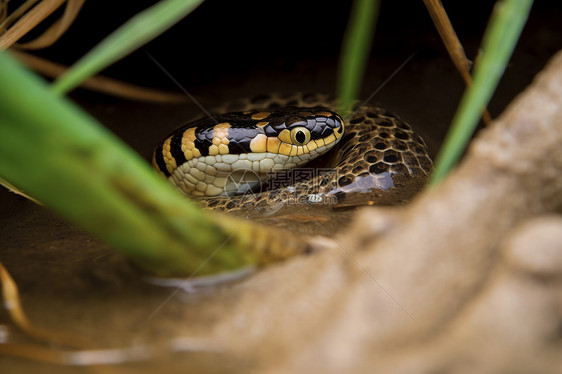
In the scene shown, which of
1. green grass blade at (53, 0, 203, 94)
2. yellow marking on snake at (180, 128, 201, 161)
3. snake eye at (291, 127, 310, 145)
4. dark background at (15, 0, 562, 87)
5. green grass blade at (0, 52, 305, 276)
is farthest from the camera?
dark background at (15, 0, 562, 87)

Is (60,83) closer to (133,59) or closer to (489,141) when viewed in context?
(489,141)

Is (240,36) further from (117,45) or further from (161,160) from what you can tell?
(117,45)

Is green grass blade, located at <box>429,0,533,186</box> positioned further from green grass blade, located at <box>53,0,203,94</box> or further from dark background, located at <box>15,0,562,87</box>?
dark background, located at <box>15,0,562,87</box>

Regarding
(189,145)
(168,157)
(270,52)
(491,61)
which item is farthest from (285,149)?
(491,61)

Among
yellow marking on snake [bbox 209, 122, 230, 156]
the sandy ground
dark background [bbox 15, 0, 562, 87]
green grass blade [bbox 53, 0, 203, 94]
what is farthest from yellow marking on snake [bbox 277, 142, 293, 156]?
green grass blade [bbox 53, 0, 203, 94]

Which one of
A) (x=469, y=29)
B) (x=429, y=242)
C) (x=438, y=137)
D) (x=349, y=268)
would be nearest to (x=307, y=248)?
(x=349, y=268)

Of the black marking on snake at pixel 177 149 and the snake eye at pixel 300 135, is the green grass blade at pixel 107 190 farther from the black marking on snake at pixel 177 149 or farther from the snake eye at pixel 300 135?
the black marking on snake at pixel 177 149
